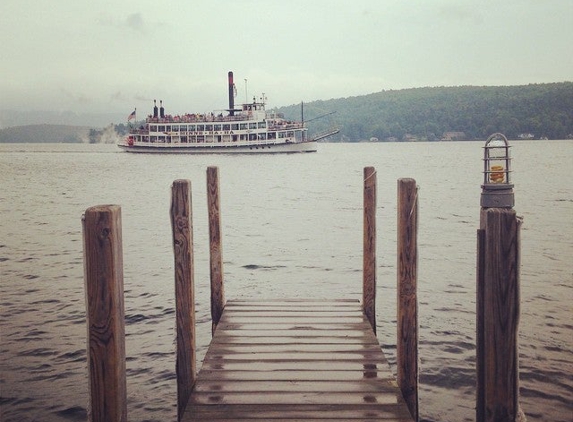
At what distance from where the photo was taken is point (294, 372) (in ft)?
14.4

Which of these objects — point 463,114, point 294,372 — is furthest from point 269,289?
point 463,114

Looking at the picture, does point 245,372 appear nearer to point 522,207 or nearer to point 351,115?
point 522,207

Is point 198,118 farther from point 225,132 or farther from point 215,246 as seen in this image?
point 215,246

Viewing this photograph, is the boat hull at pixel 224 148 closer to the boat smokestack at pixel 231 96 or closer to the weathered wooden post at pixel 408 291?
the boat smokestack at pixel 231 96

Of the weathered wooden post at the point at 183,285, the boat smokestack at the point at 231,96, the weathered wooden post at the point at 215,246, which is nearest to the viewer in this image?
the weathered wooden post at the point at 183,285

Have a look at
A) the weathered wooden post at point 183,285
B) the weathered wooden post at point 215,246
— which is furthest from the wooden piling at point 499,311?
the weathered wooden post at point 215,246

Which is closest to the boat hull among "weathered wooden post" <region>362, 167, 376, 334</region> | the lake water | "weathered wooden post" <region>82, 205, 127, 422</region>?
the lake water

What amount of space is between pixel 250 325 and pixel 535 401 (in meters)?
2.80

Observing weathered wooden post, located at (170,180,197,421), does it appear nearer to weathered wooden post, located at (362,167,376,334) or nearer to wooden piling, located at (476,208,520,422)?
wooden piling, located at (476,208,520,422)

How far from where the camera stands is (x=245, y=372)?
4.38 meters

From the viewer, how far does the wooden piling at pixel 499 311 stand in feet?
7.89

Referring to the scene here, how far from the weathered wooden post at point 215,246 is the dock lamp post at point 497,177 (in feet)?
10.3

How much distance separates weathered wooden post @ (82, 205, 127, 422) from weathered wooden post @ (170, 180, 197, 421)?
135 cm

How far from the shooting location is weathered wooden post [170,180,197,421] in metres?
3.90
